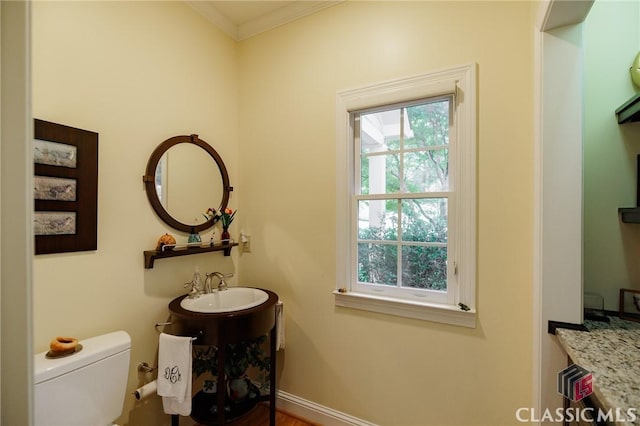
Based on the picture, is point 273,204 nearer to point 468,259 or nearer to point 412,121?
point 412,121

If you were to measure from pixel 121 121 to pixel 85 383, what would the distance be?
1266mm

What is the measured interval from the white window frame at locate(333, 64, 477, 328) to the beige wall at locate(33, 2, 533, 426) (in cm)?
5

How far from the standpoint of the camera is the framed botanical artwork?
1.23m

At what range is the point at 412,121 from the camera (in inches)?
67.5

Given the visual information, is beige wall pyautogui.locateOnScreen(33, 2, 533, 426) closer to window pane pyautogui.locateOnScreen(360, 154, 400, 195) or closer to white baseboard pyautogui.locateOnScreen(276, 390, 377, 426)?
white baseboard pyautogui.locateOnScreen(276, 390, 377, 426)

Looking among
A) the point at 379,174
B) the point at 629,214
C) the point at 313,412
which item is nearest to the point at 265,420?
the point at 313,412

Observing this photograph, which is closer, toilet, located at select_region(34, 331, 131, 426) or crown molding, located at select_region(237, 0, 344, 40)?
toilet, located at select_region(34, 331, 131, 426)

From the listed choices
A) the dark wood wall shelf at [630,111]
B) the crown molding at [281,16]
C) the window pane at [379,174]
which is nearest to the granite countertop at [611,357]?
the dark wood wall shelf at [630,111]

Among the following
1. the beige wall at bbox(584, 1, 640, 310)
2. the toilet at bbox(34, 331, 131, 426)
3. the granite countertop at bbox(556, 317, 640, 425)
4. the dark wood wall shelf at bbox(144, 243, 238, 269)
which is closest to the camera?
the granite countertop at bbox(556, 317, 640, 425)

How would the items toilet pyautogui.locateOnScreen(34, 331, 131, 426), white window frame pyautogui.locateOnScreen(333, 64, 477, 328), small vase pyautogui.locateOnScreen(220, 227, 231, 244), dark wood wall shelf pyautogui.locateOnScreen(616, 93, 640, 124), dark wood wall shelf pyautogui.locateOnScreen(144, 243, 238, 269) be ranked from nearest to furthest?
toilet pyautogui.locateOnScreen(34, 331, 131, 426) < dark wood wall shelf pyautogui.locateOnScreen(616, 93, 640, 124) < white window frame pyautogui.locateOnScreen(333, 64, 477, 328) < dark wood wall shelf pyautogui.locateOnScreen(144, 243, 238, 269) < small vase pyautogui.locateOnScreen(220, 227, 231, 244)

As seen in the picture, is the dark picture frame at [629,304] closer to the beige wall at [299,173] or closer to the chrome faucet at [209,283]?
the beige wall at [299,173]

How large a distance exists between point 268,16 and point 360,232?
1.71 meters

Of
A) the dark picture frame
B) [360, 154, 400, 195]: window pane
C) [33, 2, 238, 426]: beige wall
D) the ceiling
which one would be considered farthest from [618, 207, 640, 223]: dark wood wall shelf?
[33, 2, 238, 426]: beige wall

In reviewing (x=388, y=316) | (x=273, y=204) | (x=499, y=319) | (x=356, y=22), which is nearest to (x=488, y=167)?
(x=499, y=319)
